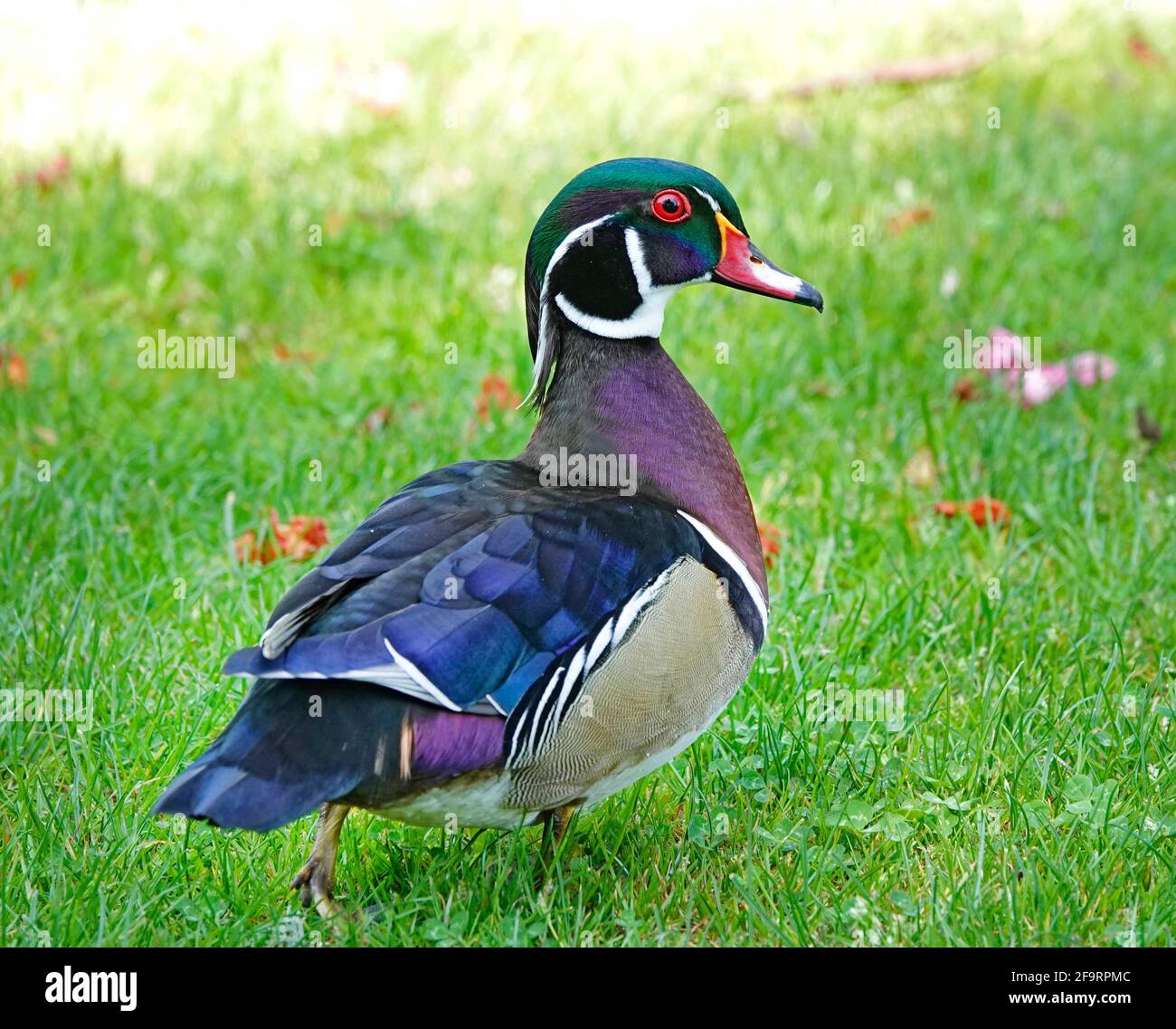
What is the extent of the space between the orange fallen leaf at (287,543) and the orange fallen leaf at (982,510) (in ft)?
5.47

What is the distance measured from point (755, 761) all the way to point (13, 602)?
6.01ft

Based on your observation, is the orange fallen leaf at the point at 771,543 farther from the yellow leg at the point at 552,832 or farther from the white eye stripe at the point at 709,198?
the yellow leg at the point at 552,832

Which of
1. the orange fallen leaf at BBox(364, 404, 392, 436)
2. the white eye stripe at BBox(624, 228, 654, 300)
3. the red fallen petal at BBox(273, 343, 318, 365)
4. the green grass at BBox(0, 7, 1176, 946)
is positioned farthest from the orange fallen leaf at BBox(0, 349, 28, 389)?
the white eye stripe at BBox(624, 228, 654, 300)

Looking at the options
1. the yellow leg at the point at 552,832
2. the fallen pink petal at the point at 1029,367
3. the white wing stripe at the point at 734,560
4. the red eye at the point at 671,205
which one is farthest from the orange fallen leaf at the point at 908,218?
the yellow leg at the point at 552,832

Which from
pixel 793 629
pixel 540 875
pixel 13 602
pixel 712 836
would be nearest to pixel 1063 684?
pixel 793 629

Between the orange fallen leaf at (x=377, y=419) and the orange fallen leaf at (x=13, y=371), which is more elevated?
the orange fallen leaf at (x=13, y=371)

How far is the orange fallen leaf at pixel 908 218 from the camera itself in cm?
559

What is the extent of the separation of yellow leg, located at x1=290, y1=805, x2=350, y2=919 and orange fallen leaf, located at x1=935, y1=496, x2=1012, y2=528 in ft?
6.78

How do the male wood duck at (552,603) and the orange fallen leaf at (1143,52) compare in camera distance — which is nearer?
the male wood duck at (552,603)

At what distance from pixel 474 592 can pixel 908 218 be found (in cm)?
356

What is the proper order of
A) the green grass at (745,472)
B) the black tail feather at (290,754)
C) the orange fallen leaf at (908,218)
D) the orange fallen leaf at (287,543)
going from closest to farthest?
1. the black tail feather at (290,754)
2. the green grass at (745,472)
3. the orange fallen leaf at (287,543)
4. the orange fallen leaf at (908,218)

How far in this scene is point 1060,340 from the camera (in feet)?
16.4

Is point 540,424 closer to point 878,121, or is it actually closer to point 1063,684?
point 1063,684

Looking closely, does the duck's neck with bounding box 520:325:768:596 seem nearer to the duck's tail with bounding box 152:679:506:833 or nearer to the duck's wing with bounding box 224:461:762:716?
the duck's wing with bounding box 224:461:762:716
